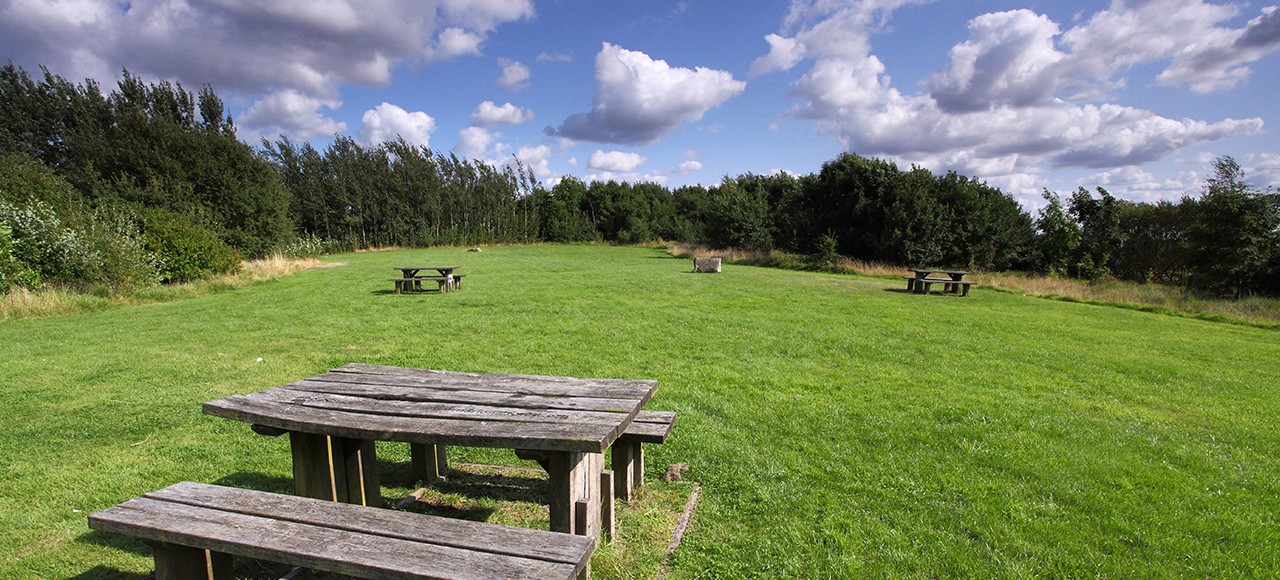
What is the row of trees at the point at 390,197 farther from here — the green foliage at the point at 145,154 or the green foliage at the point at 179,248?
the green foliage at the point at 179,248

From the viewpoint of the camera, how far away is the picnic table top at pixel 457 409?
7.72 feet

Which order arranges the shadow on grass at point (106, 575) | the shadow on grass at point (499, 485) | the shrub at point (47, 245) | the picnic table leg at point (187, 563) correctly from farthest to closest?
the shrub at point (47, 245)
the shadow on grass at point (499, 485)
the shadow on grass at point (106, 575)
the picnic table leg at point (187, 563)

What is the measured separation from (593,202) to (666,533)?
5549 cm

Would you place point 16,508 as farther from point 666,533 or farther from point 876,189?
point 876,189

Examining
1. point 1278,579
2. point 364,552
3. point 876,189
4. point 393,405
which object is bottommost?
point 1278,579

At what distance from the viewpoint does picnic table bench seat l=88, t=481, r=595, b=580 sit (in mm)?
1821

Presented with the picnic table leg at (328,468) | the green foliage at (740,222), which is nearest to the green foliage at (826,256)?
the green foliage at (740,222)

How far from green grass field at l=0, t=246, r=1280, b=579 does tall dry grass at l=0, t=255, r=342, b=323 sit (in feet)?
2.31

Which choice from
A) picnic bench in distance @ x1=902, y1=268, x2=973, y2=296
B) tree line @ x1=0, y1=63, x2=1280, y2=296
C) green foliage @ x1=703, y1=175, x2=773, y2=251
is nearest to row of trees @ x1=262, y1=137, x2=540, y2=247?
tree line @ x1=0, y1=63, x2=1280, y2=296

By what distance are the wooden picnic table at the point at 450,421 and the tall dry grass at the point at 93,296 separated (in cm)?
1161

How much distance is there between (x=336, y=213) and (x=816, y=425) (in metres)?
42.5

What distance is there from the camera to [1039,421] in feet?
16.1

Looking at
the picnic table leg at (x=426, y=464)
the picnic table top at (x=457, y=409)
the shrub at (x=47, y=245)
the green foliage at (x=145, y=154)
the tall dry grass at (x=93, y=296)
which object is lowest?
the picnic table leg at (x=426, y=464)

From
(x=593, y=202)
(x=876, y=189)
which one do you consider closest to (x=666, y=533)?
(x=876, y=189)
